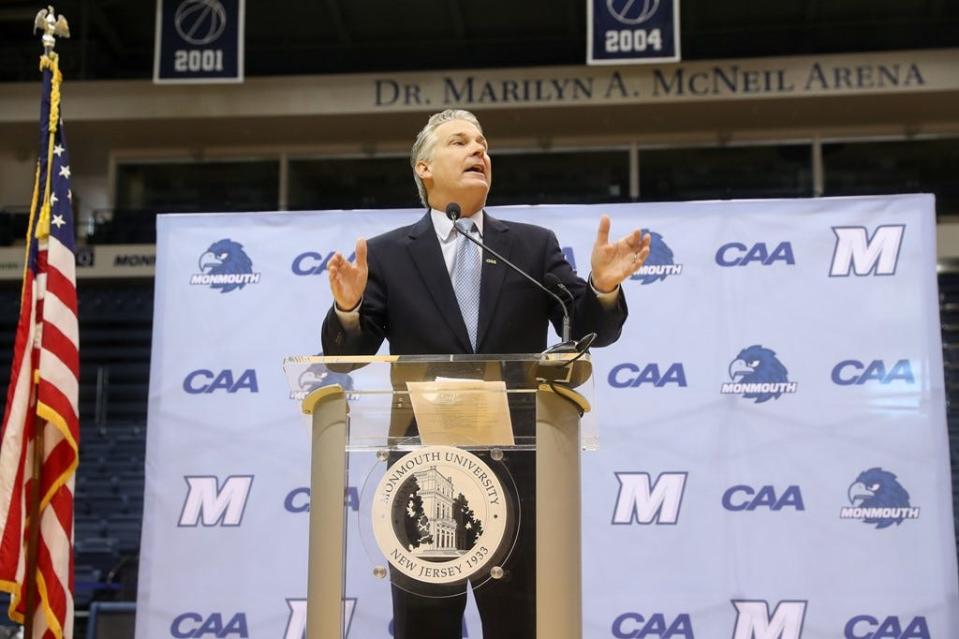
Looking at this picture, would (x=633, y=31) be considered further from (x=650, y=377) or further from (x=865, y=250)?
(x=650, y=377)

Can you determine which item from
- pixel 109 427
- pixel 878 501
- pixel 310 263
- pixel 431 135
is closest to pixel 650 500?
pixel 878 501

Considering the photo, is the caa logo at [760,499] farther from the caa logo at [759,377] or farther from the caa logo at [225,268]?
the caa logo at [225,268]

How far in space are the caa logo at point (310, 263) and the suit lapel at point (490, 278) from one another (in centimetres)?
205

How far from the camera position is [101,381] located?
1089 centimetres

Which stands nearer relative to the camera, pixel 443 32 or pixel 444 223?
pixel 444 223

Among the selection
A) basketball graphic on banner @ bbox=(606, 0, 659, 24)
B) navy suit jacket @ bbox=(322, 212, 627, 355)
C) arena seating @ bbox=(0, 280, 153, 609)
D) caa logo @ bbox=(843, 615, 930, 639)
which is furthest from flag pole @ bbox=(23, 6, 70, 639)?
basketball graphic on banner @ bbox=(606, 0, 659, 24)

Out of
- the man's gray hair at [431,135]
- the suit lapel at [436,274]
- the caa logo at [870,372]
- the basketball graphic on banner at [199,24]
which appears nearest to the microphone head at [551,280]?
the suit lapel at [436,274]

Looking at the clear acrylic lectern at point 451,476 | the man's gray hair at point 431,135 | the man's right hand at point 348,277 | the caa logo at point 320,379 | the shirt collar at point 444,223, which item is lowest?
the clear acrylic lectern at point 451,476

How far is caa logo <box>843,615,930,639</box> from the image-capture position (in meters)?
4.04

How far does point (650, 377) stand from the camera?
433cm

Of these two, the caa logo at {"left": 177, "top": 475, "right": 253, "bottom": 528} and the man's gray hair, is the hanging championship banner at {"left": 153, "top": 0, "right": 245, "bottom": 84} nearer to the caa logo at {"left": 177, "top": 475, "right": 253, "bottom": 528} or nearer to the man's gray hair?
the caa logo at {"left": 177, "top": 475, "right": 253, "bottom": 528}

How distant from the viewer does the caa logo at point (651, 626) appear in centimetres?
415

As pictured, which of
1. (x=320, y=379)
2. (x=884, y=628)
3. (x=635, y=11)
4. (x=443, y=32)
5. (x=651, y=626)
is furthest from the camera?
(x=443, y=32)

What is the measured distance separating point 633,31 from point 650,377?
3709 millimetres
